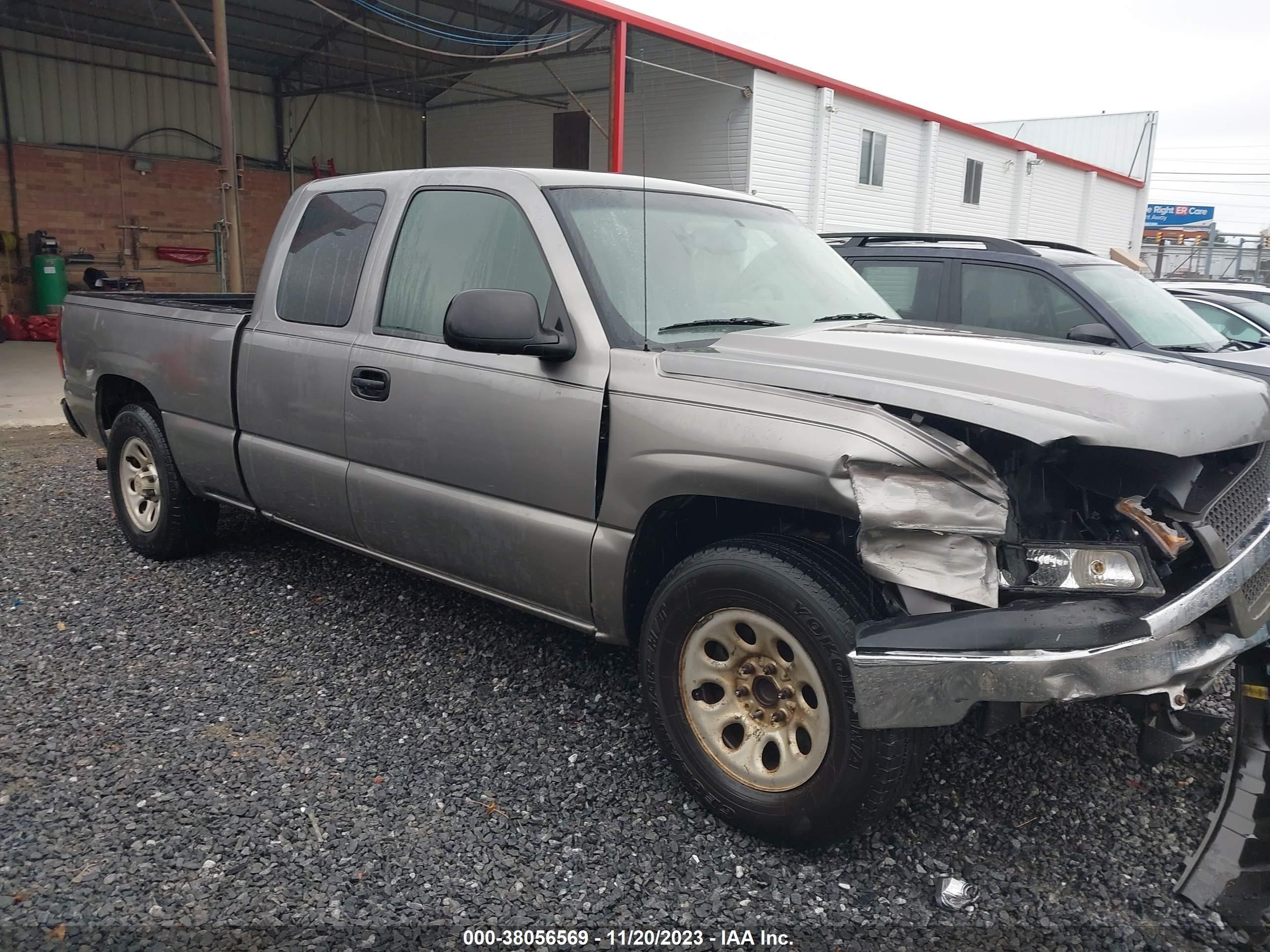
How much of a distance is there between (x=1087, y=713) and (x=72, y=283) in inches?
780

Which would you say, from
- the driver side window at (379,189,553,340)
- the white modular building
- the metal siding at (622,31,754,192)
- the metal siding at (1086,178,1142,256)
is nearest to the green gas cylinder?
the white modular building

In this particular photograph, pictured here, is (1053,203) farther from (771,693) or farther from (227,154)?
(771,693)

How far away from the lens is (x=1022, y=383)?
8.29 ft

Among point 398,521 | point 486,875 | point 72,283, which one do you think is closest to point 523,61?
point 72,283

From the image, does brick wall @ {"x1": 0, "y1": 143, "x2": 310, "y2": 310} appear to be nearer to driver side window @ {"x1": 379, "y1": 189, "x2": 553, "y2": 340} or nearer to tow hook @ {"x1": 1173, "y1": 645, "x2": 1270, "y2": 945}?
driver side window @ {"x1": 379, "y1": 189, "x2": 553, "y2": 340}

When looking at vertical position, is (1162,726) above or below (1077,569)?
below

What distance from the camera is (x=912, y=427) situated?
2.46 metres

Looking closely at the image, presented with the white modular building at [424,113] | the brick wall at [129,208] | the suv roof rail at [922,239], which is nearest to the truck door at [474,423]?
the suv roof rail at [922,239]

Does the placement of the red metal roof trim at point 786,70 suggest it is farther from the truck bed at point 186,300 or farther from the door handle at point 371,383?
the door handle at point 371,383

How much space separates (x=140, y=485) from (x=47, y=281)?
48.6 feet

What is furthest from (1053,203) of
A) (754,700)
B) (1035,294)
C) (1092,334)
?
(754,700)

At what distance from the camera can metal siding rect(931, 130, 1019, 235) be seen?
24375mm

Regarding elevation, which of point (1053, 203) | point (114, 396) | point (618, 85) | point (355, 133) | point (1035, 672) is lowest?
point (1035, 672)

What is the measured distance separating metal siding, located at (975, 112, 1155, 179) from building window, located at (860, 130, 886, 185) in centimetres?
1410
